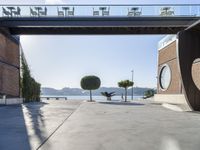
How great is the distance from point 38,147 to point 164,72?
30689 millimetres

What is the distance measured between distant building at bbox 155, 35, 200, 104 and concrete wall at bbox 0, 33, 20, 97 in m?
14.4

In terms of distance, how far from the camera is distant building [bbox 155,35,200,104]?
3033 centimetres

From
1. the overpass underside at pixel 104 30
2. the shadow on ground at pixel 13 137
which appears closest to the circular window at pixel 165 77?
the overpass underside at pixel 104 30

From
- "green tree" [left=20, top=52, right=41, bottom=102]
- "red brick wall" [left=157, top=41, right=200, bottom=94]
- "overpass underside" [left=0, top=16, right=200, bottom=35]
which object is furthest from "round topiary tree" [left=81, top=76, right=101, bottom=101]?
"overpass underside" [left=0, top=16, right=200, bottom=35]

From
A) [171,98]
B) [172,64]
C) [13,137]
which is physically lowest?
[171,98]

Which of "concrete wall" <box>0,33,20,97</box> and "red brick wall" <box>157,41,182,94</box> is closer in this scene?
"concrete wall" <box>0,33,20,97</box>

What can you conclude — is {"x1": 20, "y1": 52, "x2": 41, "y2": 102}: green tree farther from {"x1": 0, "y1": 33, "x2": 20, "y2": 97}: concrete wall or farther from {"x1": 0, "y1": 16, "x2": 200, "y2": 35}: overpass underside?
{"x1": 0, "y1": 16, "x2": 200, "y2": 35}: overpass underside

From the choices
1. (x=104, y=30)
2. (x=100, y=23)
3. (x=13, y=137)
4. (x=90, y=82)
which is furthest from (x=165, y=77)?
(x=13, y=137)

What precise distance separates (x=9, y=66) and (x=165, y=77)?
1728cm

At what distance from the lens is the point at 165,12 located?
78.5ft

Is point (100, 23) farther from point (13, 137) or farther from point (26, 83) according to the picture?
point (13, 137)

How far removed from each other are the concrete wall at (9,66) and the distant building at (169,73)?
1436cm

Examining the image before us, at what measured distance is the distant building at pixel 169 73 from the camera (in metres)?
30.3

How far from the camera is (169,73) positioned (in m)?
34.8
